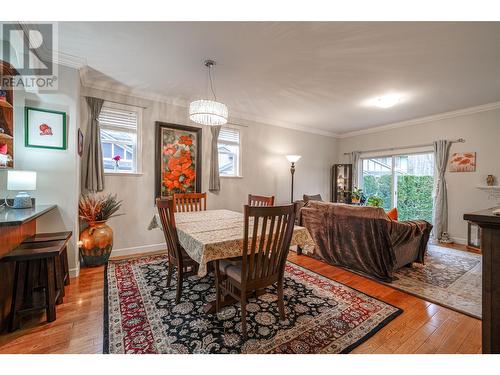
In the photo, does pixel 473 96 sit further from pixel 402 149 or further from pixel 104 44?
pixel 104 44

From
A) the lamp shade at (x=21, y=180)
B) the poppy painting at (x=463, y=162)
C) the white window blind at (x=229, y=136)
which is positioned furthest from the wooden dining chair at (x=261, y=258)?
the poppy painting at (x=463, y=162)

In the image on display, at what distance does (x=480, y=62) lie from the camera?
242 centimetres

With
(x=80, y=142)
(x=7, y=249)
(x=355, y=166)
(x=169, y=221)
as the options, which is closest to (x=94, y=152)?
(x=80, y=142)

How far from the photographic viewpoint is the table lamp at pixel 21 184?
6.67 ft

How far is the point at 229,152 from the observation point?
4.25 meters

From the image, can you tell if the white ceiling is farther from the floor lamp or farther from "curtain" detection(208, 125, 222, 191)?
the floor lamp

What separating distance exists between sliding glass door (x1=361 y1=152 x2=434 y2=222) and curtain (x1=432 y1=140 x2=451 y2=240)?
270 millimetres

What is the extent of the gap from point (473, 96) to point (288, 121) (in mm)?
2978

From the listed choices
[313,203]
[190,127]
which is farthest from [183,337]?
[190,127]

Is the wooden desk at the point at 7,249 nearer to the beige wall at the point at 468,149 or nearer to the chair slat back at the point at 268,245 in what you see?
the chair slat back at the point at 268,245

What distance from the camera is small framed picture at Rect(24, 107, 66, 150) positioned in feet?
7.44

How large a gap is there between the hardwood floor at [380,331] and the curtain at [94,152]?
1.37 meters

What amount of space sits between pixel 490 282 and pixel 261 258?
1.17 meters

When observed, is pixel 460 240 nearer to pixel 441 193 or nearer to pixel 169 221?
pixel 441 193
